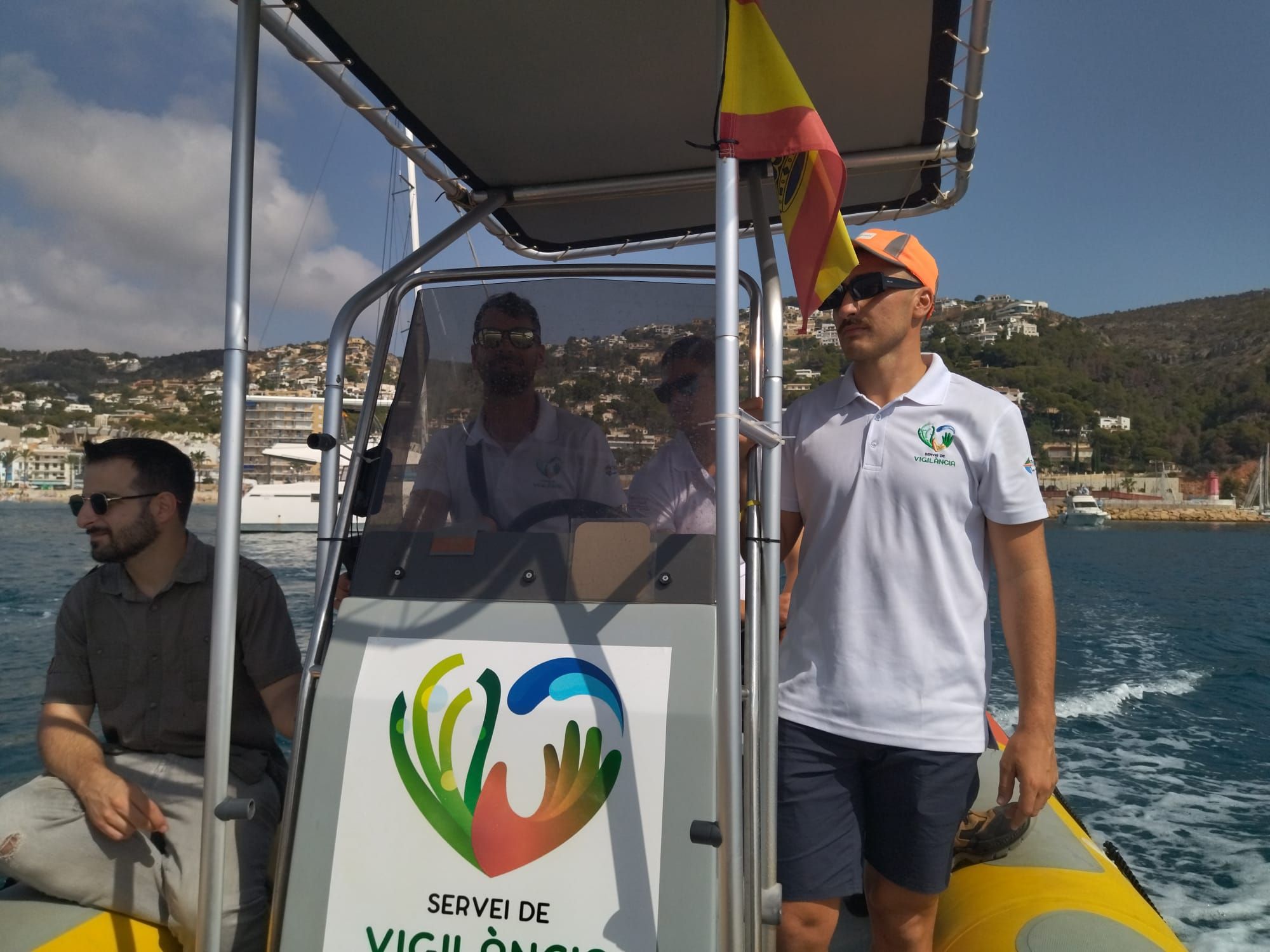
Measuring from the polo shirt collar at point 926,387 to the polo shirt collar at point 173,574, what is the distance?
1.81 meters

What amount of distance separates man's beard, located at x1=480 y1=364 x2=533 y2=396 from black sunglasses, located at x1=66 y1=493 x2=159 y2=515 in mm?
1096

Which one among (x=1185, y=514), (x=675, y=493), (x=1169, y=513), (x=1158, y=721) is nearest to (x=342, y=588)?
(x=675, y=493)

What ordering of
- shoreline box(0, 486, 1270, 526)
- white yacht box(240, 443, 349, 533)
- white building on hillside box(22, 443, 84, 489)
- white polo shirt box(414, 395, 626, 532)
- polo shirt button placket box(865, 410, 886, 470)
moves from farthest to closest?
1. shoreline box(0, 486, 1270, 526)
2. white building on hillside box(22, 443, 84, 489)
3. white yacht box(240, 443, 349, 533)
4. white polo shirt box(414, 395, 626, 532)
5. polo shirt button placket box(865, 410, 886, 470)

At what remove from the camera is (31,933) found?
2.06 meters

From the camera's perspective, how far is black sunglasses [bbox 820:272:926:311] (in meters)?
2.18

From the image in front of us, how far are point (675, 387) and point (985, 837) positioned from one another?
67.8 inches

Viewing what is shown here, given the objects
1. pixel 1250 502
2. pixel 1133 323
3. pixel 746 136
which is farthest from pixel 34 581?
pixel 1133 323

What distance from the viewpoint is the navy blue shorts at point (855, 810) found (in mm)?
2055

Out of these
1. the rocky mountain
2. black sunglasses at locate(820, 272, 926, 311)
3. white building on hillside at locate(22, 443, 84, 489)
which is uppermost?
the rocky mountain

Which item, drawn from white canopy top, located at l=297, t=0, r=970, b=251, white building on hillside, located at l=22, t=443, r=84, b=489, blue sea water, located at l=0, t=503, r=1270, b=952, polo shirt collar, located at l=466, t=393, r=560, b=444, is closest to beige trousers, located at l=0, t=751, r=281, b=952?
polo shirt collar, located at l=466, t=393, r=560, b=444

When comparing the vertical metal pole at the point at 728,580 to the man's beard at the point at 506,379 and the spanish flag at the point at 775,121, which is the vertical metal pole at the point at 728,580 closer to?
the spanish flag at the point at 775,121

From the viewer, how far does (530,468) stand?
228cm

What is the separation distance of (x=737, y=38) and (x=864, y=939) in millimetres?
2511

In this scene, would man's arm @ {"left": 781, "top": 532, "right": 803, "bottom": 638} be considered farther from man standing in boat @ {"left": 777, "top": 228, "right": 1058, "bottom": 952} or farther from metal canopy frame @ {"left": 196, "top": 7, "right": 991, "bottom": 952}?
metal canopy frame @ {"left": 196, "top": 7, "right": 991, "bottom": 952}
